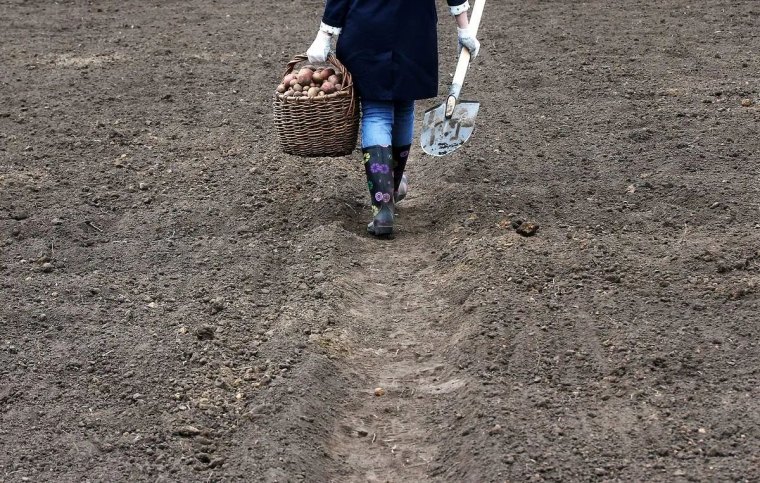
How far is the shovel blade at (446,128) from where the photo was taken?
235 inches

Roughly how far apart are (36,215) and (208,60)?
3.98m

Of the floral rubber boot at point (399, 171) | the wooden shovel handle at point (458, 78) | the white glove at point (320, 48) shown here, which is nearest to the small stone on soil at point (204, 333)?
the white glove at point (320, 48)

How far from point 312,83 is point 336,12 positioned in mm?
402

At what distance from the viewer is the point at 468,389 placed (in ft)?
14.1

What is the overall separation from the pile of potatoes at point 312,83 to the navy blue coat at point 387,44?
10 cm

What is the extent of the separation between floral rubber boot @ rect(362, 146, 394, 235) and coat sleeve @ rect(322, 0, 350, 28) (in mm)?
663

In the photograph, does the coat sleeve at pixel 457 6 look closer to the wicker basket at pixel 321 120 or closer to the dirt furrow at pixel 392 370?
the wicker basket at pixel 321 120

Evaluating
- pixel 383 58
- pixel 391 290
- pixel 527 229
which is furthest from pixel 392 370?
pixel 383 58

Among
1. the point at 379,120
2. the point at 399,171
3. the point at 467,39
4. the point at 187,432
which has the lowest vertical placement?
the point at 399,171

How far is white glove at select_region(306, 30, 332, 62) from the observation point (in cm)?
563

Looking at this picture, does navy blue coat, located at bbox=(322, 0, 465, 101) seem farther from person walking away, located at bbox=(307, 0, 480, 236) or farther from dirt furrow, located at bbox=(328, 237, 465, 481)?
dirt furrow, located at bbox=(328, 237, 465, 481)

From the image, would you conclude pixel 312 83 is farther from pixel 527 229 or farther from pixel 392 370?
pixel 392 370

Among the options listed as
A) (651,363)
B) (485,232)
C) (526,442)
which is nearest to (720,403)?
(651,363)

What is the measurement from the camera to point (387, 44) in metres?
5.60
